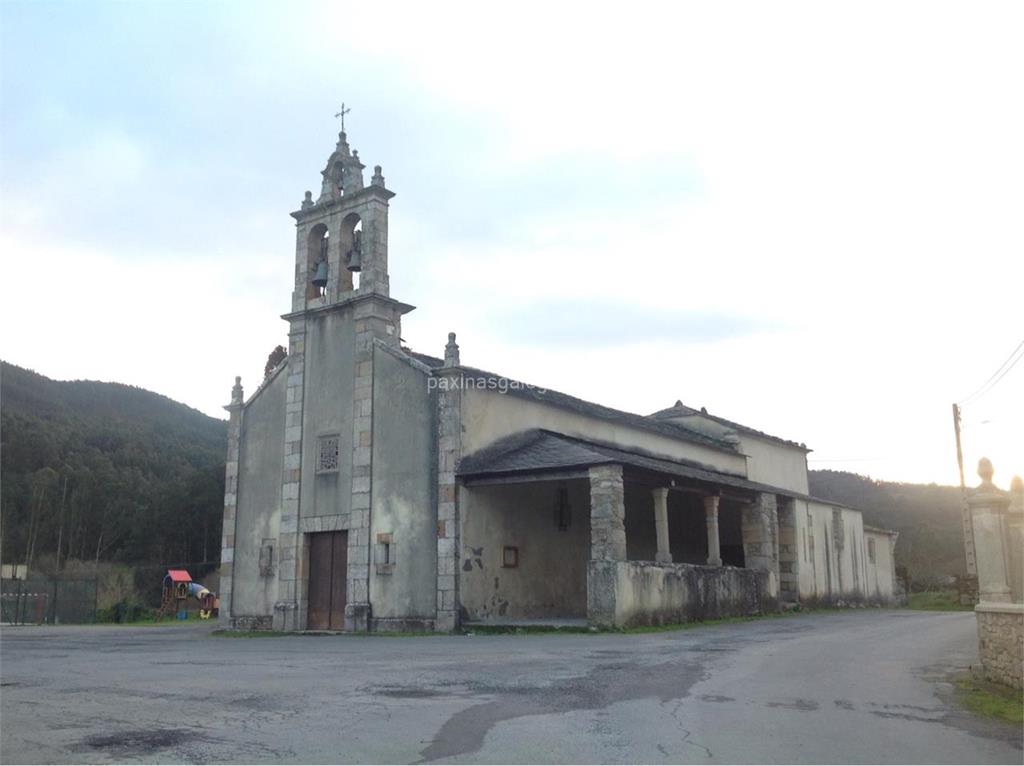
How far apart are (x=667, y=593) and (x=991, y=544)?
33.2 feet

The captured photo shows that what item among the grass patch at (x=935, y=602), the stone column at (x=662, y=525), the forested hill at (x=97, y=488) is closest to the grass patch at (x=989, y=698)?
the stone column at (x=662, y=525)

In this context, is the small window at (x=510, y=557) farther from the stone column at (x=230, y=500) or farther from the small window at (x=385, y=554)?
the stone column at (x=230, y=500)

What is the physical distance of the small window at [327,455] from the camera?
22938mm

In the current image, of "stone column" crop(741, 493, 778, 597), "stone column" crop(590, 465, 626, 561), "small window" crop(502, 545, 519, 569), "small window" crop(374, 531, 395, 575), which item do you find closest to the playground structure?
"small window" crop(374, 531, 395, 575)

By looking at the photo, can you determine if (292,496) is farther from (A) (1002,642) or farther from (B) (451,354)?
(A) (1002,642)

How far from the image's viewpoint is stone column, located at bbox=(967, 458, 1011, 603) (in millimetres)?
10203

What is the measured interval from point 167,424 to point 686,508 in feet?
201

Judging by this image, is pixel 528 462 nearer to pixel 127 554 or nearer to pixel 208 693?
pixel 208 693

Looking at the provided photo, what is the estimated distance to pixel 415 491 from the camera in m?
21.1

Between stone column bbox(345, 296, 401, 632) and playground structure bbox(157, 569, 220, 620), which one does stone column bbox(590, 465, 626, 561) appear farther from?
playground structure bbox(157, 569, 220, 620)

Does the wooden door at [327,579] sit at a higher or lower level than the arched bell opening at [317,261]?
lower

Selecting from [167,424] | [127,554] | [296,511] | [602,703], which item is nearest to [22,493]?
[127,554]

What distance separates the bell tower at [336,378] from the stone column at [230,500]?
1.91 m

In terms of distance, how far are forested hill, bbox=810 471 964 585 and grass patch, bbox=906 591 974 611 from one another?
1017 cm
